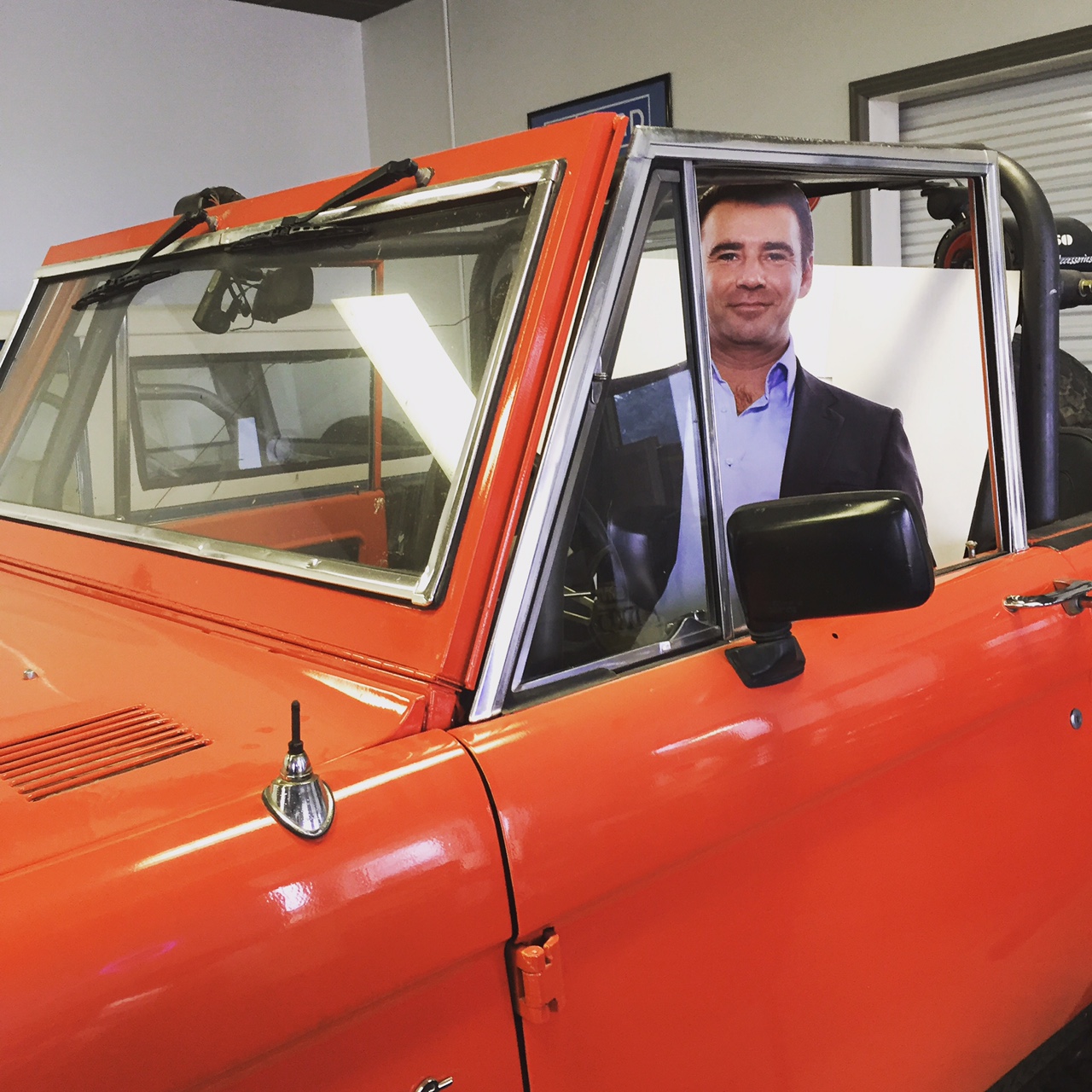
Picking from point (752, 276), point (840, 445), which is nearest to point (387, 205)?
point (752, 276)

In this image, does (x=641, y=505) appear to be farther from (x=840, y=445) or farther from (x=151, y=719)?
(x=151, y=719)

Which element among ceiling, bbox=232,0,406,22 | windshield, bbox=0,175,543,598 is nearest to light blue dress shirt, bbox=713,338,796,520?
windshield, bbox=0,175,543,598

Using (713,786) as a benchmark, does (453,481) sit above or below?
above

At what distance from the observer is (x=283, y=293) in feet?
5.38

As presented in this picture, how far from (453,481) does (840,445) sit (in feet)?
2.13

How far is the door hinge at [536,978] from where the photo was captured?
1045mm

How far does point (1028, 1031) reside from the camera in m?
1.73

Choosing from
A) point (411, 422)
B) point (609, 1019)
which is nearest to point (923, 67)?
point (411, 422)

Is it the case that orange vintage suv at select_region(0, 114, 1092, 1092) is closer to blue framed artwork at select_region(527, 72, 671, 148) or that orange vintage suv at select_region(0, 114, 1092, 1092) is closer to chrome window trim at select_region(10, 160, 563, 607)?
chrome window trim at select_region(10, 160, 563, 607)

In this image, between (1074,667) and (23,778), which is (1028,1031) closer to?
(1074,667)

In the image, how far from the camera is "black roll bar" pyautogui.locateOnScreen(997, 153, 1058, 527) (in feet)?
6.12

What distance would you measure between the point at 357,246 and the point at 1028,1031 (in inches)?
60.9

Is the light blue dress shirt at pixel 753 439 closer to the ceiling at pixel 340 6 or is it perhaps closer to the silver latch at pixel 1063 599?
the silver latch at pixel 1063 599

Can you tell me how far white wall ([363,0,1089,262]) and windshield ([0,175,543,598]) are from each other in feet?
10.5
